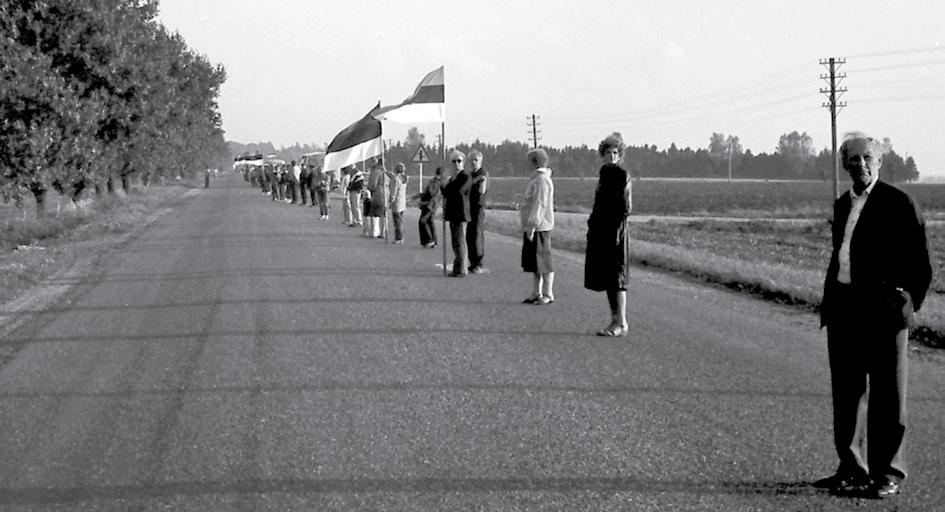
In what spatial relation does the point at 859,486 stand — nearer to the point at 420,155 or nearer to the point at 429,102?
the point at 429,102

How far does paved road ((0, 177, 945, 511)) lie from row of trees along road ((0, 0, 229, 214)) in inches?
756

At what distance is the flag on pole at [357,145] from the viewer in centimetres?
2138

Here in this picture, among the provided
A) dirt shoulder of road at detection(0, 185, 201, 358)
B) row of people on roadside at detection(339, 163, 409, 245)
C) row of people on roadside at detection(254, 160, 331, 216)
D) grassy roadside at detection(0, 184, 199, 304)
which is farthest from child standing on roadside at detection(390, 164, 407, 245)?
row of people on roadside at detection(254, 160, 331, 216)

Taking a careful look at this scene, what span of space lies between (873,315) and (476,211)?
10.1m

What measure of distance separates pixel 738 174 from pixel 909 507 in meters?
201

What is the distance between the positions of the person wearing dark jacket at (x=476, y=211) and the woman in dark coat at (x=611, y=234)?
5.12m

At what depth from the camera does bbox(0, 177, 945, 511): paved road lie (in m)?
5.05

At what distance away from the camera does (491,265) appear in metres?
16.6

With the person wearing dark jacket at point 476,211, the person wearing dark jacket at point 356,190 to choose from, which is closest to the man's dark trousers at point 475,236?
the person wearing dark jacket at point 476,211

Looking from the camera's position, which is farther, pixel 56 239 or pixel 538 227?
pixel 56 239

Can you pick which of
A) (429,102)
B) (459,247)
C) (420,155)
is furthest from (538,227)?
(420,155)

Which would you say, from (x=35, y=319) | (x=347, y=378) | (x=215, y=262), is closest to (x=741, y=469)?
(x=347, y=378)

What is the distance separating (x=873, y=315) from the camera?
5000mm

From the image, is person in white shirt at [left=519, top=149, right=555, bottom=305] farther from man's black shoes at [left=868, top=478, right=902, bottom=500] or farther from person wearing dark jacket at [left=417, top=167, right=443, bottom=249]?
person wearing dark jacket at [left=417, top=167, right=443, bottom=249]
